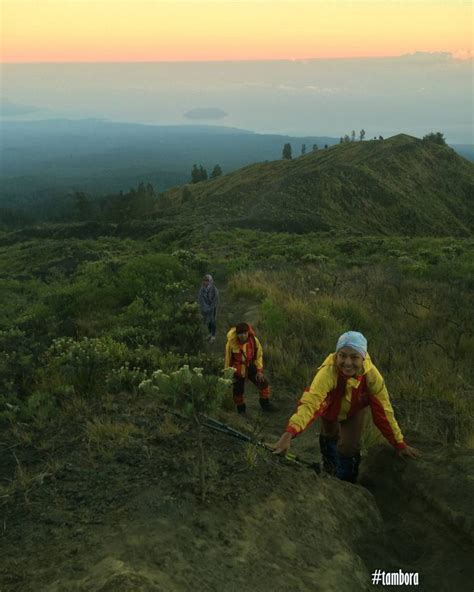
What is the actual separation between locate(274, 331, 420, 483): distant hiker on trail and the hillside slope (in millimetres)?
31944

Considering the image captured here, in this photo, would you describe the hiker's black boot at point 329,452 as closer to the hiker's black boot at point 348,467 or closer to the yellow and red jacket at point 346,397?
the hiker's black boot at point 348,467

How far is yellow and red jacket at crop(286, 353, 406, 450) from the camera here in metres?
3.81

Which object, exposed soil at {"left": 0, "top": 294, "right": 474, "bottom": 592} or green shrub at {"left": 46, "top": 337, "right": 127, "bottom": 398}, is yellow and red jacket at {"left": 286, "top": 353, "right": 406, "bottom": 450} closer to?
exposed soil at {"left": 0, "top": 294, "right": 474, "bottom": 592}

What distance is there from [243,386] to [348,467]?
7.45 feet

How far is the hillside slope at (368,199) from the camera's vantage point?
4075 cm

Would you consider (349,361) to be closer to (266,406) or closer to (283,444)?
(283,444)

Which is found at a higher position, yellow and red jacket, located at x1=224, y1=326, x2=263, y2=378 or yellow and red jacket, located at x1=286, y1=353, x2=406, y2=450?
→ yellow and red jacket, located at x1=286, y1=353, x2=406, y2=450

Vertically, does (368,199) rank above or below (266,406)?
above

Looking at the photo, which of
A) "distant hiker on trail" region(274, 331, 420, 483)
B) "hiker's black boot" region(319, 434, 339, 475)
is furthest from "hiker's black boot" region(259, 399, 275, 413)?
"distant hiker on trail" region(274, 331, 420, 483)

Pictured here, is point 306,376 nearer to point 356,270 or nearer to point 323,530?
point 323,530

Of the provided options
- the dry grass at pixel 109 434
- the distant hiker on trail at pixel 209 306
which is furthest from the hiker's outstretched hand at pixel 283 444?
the distant hiker on trail at pixel 209 306

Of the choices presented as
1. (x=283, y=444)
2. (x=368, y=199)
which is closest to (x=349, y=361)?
(x=283, y=444)

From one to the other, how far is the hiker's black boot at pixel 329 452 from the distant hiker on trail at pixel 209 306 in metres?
4.84

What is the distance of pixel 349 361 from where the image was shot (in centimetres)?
373
